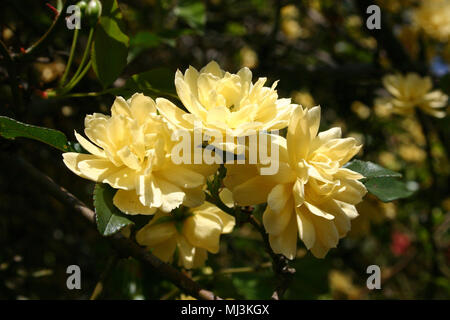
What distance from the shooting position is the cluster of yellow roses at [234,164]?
2.26ft

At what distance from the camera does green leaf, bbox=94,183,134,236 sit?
66 cm

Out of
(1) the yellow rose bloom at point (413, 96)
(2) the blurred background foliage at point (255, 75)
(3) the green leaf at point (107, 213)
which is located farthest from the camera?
(1) the yellow rose bloom at point (413, 96)

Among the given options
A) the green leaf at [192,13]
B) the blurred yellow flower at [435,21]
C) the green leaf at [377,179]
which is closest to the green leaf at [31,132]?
the green leaf at [377,179]

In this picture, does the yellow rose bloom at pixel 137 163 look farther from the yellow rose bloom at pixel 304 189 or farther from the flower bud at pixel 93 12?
the flower bud at pixel 93 12

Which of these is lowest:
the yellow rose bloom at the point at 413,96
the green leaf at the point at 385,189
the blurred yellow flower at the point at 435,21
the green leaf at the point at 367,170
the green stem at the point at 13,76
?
the green leaf at the point at 385,189

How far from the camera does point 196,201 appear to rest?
27.9 inches

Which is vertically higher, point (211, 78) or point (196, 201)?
point (211, 78)

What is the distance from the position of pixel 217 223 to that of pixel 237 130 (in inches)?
10.3

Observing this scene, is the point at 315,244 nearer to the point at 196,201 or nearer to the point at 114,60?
the point at 196,201

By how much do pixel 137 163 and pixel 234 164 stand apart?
16cm

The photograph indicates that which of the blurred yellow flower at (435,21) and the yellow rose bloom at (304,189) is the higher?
the blurred yellow flower at (435,21)

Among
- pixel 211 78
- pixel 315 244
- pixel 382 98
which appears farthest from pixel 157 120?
pixel 382 98

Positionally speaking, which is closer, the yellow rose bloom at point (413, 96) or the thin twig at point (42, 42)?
the thin twig at point (42, 42)
